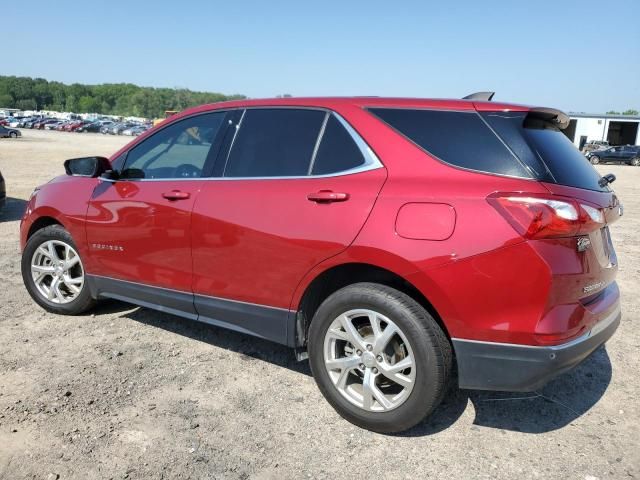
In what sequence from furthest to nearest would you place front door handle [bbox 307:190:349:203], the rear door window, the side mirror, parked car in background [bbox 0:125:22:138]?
1. parked car in background [bbox 0:125:22:138]
2. the side mirror
3. the rear door window
4. front door handle [bbox 307:190:349:203]

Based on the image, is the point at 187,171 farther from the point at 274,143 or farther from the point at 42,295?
the point at 42,295

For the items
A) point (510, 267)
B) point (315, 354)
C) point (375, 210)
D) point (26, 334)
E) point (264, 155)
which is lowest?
point (26, 334)

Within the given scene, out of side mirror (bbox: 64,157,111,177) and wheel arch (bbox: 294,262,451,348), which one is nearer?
wheel arch (bbox: 294,262,451,348)

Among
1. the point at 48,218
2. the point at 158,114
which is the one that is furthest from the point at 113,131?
the point at 158,114

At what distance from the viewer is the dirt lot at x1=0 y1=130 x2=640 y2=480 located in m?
2.67

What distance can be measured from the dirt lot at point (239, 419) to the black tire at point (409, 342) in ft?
0.41

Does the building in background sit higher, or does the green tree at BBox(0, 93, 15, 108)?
the green tree at BBox(0, 93, 15, 108)

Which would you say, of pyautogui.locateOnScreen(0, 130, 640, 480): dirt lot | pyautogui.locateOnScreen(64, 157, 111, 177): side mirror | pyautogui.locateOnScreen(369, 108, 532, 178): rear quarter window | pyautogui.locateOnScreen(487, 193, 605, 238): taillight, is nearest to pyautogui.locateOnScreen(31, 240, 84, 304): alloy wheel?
pyautogui.locateOnScreen(0, 130, 640, 480): dirt lot

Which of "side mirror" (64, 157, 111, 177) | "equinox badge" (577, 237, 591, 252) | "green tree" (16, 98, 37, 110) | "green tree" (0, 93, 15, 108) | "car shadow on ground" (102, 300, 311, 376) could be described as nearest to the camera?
"equinox badge" (577, 237, 591, 252)

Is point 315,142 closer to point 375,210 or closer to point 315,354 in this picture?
point 375,210

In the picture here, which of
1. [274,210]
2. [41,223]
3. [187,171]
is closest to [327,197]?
[274,210]

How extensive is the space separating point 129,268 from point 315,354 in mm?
1706

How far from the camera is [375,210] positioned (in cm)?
281

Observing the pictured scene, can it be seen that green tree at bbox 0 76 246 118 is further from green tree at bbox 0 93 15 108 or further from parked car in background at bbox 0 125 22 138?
parked car in background at bbox 0 125 22 138
